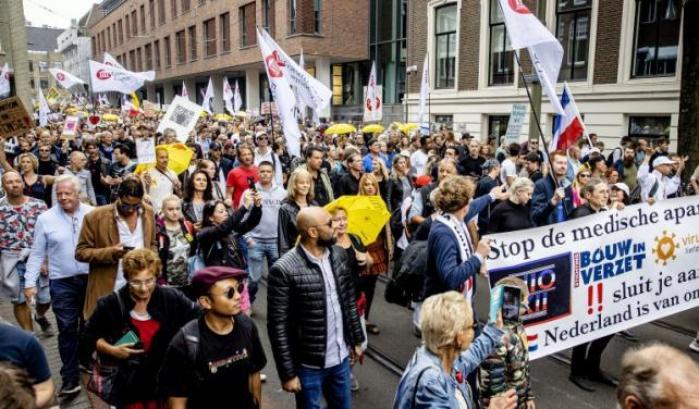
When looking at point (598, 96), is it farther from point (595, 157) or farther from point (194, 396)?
point (194, 396)

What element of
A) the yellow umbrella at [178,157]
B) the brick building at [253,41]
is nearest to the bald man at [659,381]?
the yellow umbrella at [178,157]

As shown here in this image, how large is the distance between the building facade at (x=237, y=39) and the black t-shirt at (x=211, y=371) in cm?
3092

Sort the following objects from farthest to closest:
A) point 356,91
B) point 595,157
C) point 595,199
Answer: point 356,91 → point 595,157 → point 595,199

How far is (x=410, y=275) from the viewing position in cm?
430

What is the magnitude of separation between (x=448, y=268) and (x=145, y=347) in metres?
1.95

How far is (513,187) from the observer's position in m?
5.68

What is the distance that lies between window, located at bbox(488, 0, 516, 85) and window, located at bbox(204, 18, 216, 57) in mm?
27393

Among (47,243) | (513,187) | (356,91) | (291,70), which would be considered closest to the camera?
(47,243)

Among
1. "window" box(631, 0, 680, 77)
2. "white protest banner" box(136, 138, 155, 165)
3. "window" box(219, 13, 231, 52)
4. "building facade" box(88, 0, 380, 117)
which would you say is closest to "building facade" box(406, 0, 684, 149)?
"window" box(631, 0, 680, 77)

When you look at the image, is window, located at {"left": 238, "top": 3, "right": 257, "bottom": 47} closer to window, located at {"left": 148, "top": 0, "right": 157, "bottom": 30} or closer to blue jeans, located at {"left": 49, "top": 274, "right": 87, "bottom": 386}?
window, located at {"left": 148, "top": 0, "right": 157, "bottom": 30}

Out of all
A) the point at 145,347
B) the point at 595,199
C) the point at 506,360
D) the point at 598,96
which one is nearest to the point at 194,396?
the point at 145,347

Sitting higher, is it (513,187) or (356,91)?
(356,91)

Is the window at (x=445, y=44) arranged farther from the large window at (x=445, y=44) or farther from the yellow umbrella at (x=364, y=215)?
the yellow umbrella at (x=364, y=215)

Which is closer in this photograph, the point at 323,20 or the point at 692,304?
the point at 692,304
